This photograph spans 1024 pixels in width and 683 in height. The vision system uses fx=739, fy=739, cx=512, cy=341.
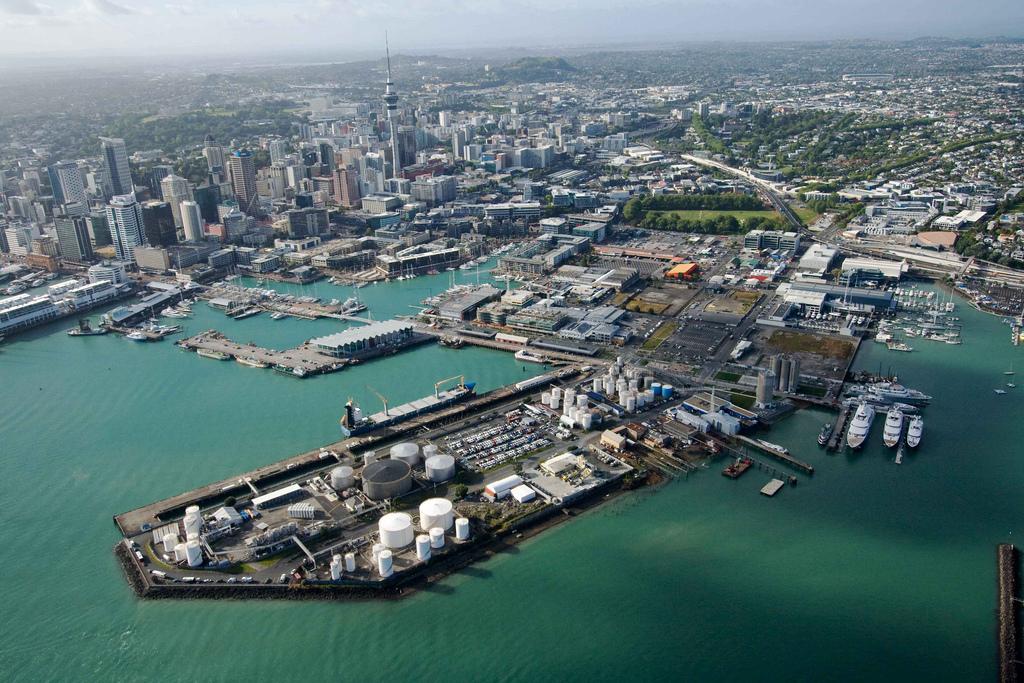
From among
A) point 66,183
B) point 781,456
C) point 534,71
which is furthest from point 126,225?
point 534,71

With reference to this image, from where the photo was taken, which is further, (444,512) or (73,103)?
(73,103)

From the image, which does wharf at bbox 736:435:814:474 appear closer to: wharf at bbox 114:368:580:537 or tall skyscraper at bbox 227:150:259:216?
wharf at bbox 114:368:580:537

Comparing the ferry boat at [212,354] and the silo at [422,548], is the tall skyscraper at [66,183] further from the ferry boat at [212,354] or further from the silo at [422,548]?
the silo at [422,548]

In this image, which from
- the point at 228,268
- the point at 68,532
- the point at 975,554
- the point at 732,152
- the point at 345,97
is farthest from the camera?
the point at 345,97

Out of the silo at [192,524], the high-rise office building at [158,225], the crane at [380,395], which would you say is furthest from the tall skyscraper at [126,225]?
the silo at [192,524]

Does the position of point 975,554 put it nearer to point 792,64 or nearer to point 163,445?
point 163,445

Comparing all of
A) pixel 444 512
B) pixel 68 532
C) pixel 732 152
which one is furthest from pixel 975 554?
pixel 732 152
